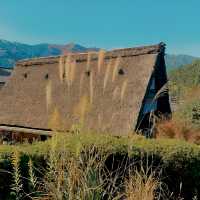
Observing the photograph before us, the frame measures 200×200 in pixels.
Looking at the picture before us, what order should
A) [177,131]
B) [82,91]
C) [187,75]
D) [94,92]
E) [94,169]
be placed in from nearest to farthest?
[94,169] < [177,131] < [94,92] < [82,91] < [187,75]

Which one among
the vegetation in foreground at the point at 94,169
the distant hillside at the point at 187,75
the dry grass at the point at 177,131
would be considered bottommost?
the vegetation in foreground at the point at 94,169

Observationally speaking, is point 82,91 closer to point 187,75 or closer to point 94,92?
point 94,92

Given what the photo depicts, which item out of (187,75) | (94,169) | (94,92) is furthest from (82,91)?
(187,75)

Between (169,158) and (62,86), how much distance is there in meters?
10.7

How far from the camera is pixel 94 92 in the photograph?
49.5ft

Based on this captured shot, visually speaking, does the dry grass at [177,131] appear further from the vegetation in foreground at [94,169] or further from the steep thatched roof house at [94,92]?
the vegetation in foreground at [94,169]

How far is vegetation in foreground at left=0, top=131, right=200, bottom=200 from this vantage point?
12.3 ft

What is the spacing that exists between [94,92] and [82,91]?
1.93 feet

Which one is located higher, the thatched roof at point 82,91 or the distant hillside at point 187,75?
the distant hillside at point 187,75

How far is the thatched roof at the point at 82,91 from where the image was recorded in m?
13.4

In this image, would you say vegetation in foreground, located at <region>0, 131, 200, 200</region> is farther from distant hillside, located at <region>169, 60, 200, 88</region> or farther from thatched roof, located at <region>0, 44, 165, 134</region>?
distant hillside, located at <region>169, 60, 200, 88</region>

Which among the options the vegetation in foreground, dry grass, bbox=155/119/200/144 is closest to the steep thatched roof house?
dry grass, bbox=155/119/200/144

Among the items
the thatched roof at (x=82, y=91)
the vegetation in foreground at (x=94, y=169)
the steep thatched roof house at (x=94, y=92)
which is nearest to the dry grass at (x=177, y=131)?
the steep thatched roof house at (x=94, y=92)

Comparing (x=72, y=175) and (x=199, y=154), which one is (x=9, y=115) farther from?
(x=72, y=175)
